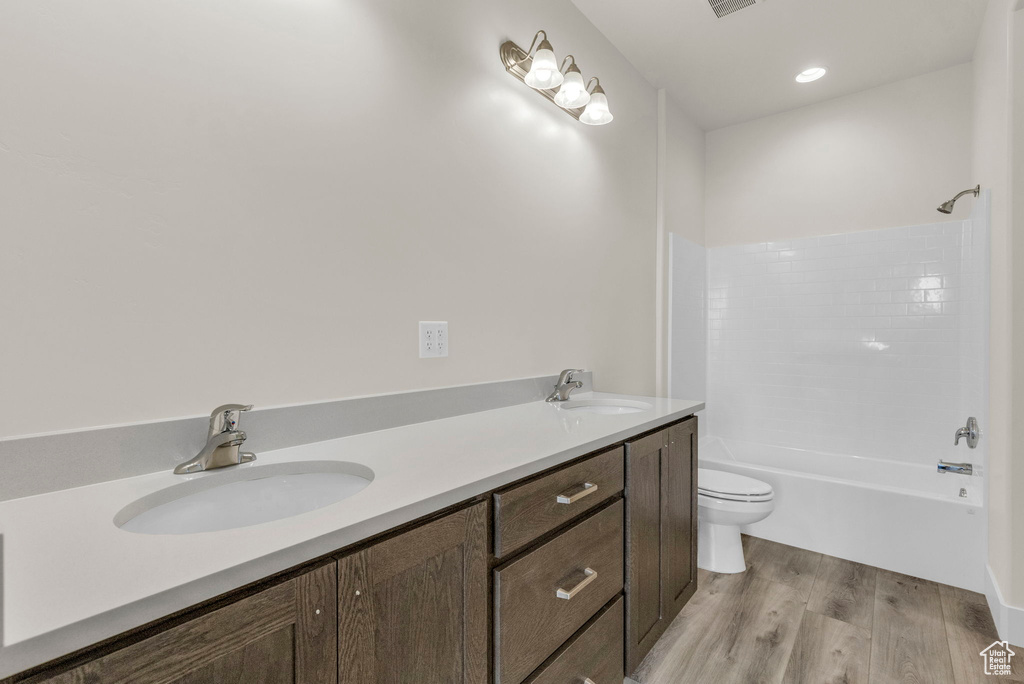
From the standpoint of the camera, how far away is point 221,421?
3.17 ft

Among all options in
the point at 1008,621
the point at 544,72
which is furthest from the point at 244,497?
the point at 1008,621

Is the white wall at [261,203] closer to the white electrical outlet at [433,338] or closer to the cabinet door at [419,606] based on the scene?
the white electrical outlet at [433,338]

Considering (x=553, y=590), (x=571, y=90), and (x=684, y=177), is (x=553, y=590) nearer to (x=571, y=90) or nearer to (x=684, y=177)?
(x=571, y=90)

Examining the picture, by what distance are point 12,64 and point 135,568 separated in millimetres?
877

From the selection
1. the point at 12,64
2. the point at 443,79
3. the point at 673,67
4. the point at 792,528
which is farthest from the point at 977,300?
the point at 12,64

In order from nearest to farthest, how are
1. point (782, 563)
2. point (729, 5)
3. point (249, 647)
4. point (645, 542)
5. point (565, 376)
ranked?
point (249, 647)
point (645, 542)
point (565, 376)
point (729, 5)
point (782, 563)

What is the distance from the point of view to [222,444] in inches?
37.5

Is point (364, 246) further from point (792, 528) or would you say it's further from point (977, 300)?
point (977, 300)

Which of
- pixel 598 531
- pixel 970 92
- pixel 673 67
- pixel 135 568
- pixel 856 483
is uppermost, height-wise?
pixel 673 67

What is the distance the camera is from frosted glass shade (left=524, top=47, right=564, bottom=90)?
1716mm

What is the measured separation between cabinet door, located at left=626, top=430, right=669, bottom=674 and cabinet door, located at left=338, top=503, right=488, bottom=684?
0.64 meters

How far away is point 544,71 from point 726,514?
2016 mm

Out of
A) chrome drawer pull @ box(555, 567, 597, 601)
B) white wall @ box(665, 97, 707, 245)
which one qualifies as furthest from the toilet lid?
white wall @ box(665, 97, 707, 245)

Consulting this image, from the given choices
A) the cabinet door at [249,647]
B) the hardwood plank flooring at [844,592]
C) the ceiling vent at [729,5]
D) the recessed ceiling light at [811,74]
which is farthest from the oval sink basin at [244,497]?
the recessed ceiling light at [811,74]
